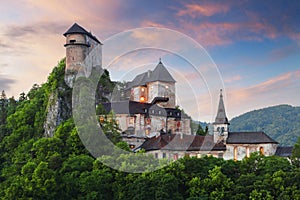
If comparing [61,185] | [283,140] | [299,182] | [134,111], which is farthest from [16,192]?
[283,140]

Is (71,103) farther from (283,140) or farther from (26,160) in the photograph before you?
(283,140)

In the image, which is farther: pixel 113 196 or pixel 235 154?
pixel 235 154

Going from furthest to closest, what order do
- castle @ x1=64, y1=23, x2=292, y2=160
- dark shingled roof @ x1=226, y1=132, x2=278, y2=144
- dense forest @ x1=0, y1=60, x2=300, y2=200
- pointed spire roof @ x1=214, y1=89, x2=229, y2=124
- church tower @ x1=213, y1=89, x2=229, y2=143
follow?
pointed spire roof @ x1=214, y1=89, x2=229, y2=124 < church tower @ x1=213, y1=89, x2=229, y2=143 < dark shingled roof @ x1=226, y1=132, x2=278, y2=144 < dense forest @ x1=0, y1=60, x2=300, y2=200 < castle @ x1=64, y1=23, x2=292, y2=160

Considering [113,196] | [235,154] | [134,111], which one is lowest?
[113,196]

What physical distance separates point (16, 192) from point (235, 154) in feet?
83.5

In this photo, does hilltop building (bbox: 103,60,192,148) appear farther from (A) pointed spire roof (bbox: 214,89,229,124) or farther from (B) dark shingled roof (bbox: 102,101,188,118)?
(A) pointed spire roof (bbox: 214,89,229,124)

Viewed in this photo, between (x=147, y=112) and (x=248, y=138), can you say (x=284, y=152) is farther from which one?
(x=147, y=112)

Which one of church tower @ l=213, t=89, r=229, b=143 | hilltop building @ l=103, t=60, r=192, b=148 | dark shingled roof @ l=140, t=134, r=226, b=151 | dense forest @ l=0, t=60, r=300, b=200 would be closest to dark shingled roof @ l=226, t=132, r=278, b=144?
church tower @ l=213, t=89, r=229, b=143

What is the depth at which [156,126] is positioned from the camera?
57.4 meters

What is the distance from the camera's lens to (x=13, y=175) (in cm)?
6125

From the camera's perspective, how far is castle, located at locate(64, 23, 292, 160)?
46469 millimetres

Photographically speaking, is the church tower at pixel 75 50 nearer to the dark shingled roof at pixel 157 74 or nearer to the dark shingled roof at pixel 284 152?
the dark shingled roof at pixel 284 152

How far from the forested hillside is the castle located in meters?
75.1

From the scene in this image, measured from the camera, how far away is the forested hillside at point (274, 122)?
142750 mm
